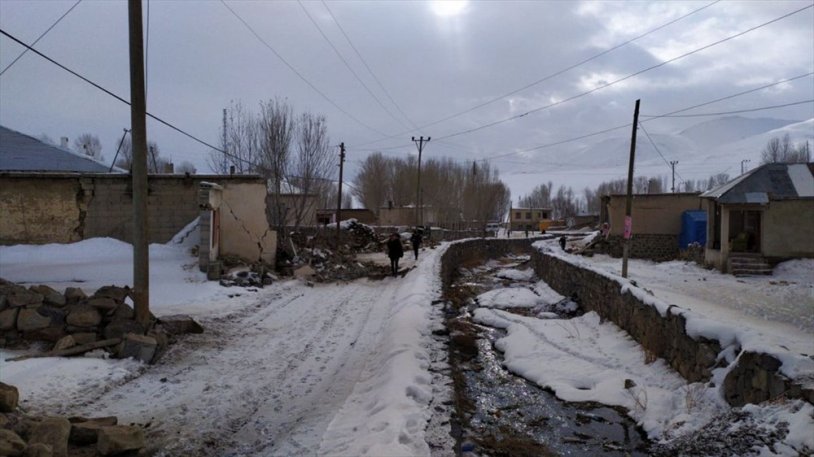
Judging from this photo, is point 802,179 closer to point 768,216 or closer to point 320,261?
point 768,216

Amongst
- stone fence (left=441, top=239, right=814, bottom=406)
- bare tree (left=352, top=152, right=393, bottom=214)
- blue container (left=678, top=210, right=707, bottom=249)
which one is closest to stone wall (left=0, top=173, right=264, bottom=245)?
stone fence (left=441, top=239, right=814, bottom=406)

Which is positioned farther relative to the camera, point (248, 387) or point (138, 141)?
point (138, 141)

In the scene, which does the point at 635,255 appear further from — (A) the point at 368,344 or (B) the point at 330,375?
(B) the point at 330,375

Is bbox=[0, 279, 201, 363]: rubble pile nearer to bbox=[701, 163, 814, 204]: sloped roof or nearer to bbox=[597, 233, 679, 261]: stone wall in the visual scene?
bbox=[701, 163, 814, 204]: sloped roof

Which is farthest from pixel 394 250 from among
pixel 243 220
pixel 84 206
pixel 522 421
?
pixel 522 421

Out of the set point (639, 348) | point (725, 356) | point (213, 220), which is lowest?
point (639, 348)

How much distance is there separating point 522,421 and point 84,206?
55.6ft

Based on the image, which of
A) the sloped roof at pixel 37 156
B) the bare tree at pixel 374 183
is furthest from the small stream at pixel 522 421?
the bare tree at pixel 374 183

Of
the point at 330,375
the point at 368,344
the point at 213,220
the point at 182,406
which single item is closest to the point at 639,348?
the point at 368,344

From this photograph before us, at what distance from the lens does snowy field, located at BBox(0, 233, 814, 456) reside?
214 inches

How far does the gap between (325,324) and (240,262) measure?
758 centimetres

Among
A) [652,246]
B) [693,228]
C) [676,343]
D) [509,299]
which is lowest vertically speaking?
[509,299]

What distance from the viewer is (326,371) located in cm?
802

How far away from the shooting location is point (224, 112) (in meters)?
28.2
